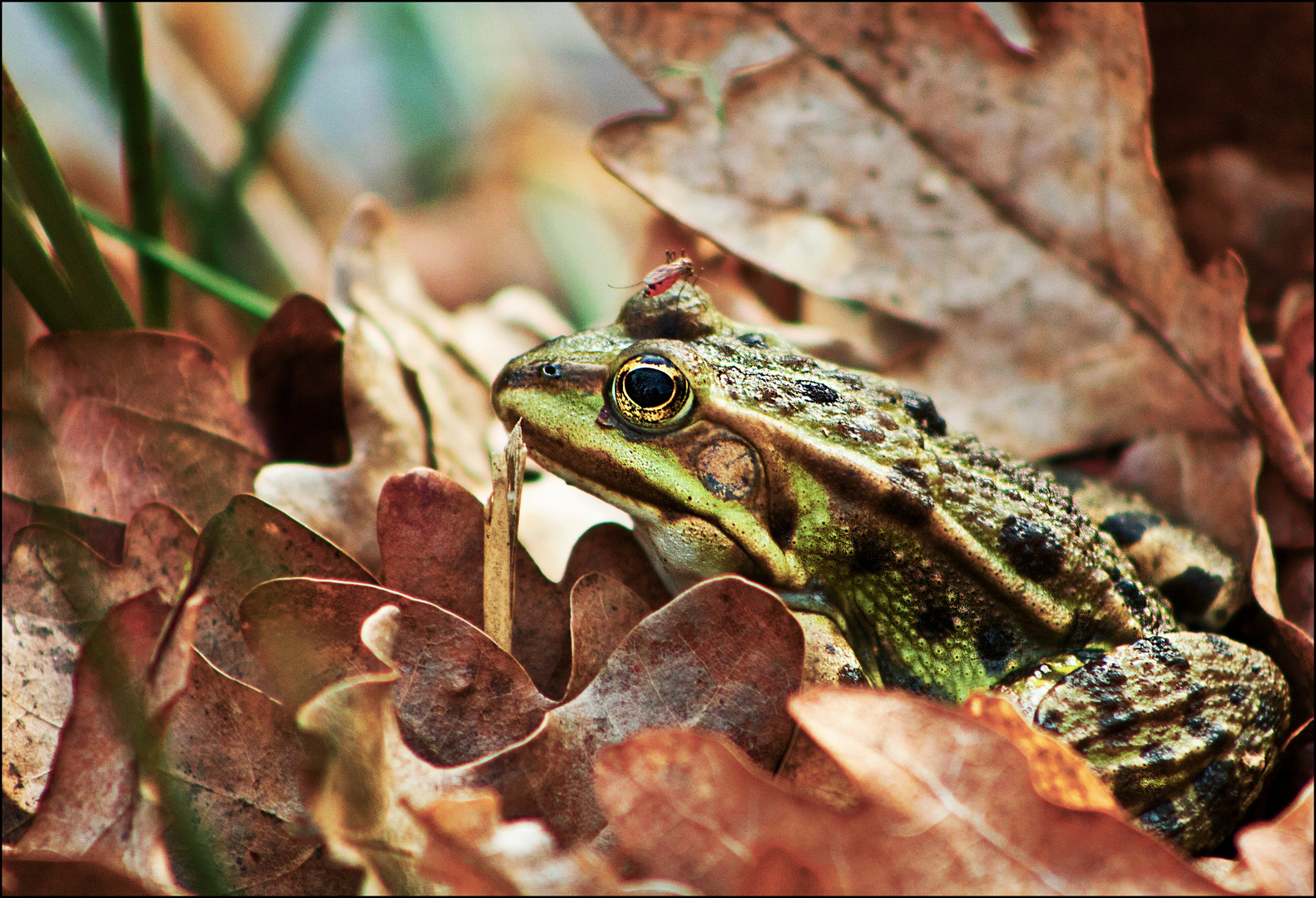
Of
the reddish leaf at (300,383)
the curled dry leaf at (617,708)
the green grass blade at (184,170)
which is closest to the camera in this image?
the curled dry leaf at (617,708)

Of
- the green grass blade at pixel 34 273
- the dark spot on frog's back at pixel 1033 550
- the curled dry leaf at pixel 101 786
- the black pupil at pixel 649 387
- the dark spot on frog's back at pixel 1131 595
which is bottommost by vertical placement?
the dark spot on frog's back at pixel 1131 595

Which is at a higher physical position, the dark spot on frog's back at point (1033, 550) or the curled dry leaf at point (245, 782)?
the curled dry leaf at point (245, 782)

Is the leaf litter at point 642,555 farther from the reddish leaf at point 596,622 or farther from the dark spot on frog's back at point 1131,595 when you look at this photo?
the dark spot on frog's back at point 1131,595

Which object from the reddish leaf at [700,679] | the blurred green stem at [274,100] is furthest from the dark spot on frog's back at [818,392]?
the blurred green stem at [274,100]

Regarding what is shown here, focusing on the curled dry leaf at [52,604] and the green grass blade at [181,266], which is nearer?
the curled dry leaf at [52,604]

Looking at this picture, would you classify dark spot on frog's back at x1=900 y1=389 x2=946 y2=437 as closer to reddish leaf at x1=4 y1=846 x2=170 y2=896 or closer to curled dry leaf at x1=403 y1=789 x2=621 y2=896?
curled dry leaf at x1=403 y1=789 x2=621 y2=896

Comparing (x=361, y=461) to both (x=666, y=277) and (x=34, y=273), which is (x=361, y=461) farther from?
(x=666, y=277)

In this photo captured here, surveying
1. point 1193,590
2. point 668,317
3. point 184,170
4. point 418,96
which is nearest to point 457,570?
point 668,317
